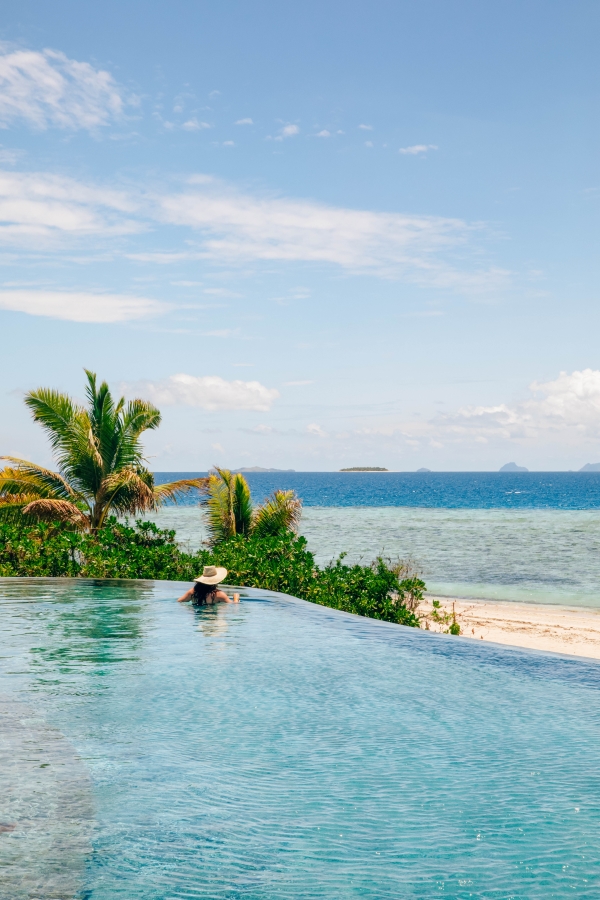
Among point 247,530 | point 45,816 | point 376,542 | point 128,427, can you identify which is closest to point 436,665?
point 45,816

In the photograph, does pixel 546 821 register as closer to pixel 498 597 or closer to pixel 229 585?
pixel 229 585

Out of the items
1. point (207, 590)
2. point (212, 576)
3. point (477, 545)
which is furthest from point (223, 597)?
point (477, 545)

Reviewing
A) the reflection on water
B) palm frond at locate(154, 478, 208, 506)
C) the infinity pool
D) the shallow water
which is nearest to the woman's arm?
the infinity pool

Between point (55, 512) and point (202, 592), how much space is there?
500 cm

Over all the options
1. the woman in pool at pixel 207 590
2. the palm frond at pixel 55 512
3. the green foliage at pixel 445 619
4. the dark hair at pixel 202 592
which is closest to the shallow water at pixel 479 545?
the palm frond at pixel 55 512

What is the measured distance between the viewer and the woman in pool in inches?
481

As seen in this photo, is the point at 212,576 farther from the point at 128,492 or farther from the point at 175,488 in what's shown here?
the point at 175,488

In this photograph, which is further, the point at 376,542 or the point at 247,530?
the point at 376,542

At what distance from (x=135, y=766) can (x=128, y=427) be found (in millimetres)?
12087

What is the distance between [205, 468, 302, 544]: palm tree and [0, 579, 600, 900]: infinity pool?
→ 24.2 feet

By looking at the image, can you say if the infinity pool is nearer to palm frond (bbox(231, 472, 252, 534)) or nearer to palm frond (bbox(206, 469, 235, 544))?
palm frond (bbox(206, 469, 235, 544))

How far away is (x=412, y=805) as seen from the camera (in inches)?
202

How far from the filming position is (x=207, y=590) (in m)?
12.3

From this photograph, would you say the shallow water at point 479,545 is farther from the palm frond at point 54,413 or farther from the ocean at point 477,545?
the palm frond at point 54,413
